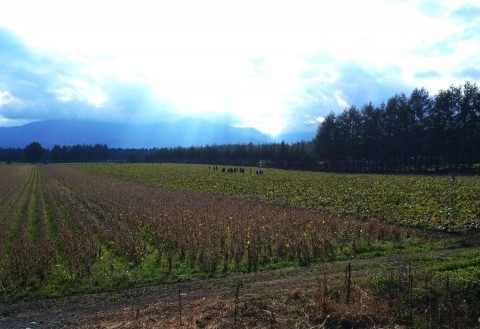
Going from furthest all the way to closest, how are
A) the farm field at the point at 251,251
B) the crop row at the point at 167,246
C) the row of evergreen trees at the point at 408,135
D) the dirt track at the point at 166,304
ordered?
the row of evergreen trees at the point at 408,135
the crop row at the point at 167,246
the farm field at the point at 251,251
the dirt track at the point at 166,304

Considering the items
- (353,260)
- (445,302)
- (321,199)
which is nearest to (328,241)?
(353,260)

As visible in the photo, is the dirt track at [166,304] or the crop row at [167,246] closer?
the dirt track at [166,304]

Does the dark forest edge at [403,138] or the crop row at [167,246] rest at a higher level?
the dark forest edge at [403,138]

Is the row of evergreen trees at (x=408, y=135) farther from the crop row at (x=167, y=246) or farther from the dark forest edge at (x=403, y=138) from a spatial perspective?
the crop row at (x=167, y=246)

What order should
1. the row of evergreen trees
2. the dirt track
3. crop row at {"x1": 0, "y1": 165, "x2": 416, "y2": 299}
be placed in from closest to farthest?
the dirt track
crop row at {"x1": 0, "y1": 165, "x2": 416, "y2": 299}
the row of evergreen trees

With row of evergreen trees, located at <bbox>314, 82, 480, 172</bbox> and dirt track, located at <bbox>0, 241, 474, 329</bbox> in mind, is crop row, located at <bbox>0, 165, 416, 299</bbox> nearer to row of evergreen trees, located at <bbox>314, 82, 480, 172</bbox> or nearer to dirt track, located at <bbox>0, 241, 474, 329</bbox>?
dirt track, located at <bbox>0, 241, 474, 329</bbox>

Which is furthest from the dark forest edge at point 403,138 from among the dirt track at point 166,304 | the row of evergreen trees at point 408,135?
the dirt track at point 166,304

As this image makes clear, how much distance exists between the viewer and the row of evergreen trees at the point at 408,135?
70.4 m

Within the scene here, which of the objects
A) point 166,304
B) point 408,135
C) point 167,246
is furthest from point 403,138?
point 166,304

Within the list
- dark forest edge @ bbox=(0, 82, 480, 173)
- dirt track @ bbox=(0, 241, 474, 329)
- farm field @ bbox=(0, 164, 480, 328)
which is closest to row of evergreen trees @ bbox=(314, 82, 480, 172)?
dark forest edge @ bbox=(0, 82, 480, 173)

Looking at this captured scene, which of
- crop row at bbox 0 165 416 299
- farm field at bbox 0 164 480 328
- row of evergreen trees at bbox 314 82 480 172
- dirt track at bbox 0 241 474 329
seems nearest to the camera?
dirt track at bbox 0 241 474 329

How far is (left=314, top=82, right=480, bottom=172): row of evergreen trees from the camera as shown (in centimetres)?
7038

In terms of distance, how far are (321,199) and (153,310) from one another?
22.1 meters

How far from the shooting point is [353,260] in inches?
537
